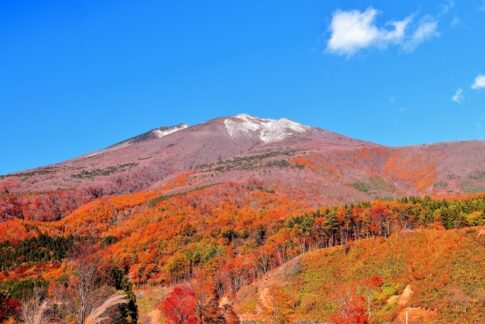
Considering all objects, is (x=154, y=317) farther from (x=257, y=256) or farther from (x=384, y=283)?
(x=384, y=283)

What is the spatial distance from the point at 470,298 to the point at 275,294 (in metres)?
30.8

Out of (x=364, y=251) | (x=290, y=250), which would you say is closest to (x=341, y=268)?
(x=364, y=251)

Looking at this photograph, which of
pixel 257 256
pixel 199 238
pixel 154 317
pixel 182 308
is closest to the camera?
pixel 182 308

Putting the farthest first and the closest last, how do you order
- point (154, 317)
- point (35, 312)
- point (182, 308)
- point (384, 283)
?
point (154, 317), point (384, 283), point (182, 308), point (35, 312)

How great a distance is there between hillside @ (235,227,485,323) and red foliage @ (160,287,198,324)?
1023 centimetres

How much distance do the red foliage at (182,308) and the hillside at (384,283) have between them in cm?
1023

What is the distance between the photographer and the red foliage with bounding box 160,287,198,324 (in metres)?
55.1

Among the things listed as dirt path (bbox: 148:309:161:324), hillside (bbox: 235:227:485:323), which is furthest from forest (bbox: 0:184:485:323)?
hillside (bbox: 235:227:485:323)

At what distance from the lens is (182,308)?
192 ft

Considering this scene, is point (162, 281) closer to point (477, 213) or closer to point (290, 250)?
point (290, 250)

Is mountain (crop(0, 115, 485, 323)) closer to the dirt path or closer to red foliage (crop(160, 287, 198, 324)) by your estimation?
red foliage (crop(160, 287, 198, 324))

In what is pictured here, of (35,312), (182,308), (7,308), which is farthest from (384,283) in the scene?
(35,312)

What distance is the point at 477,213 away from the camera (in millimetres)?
83562

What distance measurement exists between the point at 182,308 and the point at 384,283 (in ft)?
92.9
